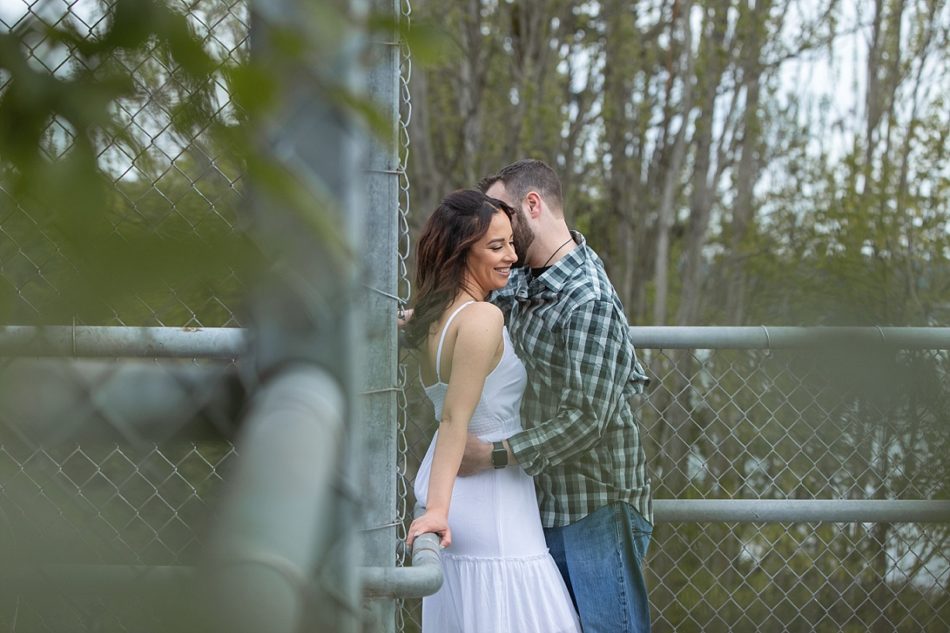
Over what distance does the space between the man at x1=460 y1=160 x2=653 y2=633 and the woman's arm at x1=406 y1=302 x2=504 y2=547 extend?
170 mm

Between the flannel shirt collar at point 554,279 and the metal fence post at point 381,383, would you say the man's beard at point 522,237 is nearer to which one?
the flannel shirt collar at point 554,279

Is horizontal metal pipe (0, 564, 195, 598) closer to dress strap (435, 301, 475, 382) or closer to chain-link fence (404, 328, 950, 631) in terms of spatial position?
chain-link fence (404, 328, 950, 631)

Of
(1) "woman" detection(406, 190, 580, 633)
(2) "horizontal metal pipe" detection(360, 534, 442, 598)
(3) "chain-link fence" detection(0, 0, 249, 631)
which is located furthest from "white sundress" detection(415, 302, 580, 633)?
(3) "chain-link fence" detection(0, 0, 249, 631)

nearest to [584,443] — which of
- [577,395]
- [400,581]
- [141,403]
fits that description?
[577,395]

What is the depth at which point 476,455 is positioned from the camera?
304 centimetres

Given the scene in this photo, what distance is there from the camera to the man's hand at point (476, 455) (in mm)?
3033

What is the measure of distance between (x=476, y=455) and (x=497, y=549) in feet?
0.83

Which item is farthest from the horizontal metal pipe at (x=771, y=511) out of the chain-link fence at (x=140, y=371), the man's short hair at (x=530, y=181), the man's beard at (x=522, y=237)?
the chain-link fence at (x=140, y=371)

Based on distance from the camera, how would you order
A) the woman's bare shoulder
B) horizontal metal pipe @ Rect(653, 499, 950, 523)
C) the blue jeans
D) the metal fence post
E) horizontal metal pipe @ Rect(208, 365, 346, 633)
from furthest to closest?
horizontal metal pipe @ Rect(653, 499, 950, 523) < the blue jeans < the woman's bare shoulder < the metal fence post < horizontal metal pipe @ Rect(208, 365, 346, 633)

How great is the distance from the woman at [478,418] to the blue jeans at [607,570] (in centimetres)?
6

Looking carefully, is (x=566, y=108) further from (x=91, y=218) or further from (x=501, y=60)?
(x=91, y=218)

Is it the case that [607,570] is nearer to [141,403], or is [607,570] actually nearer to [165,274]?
[141,403]

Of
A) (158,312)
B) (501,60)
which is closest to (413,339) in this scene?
(158,312)

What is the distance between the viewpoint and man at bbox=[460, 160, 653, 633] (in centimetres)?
302
